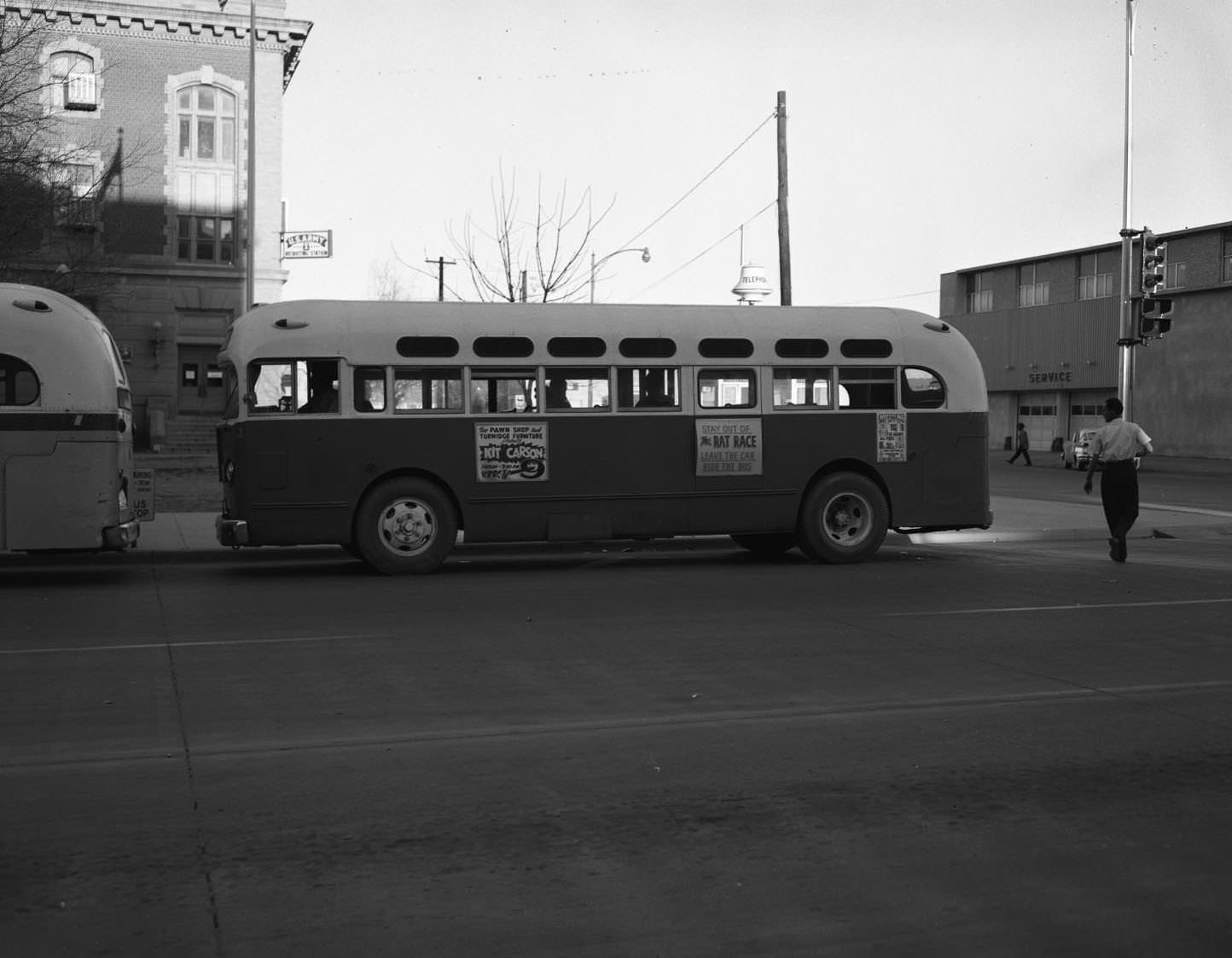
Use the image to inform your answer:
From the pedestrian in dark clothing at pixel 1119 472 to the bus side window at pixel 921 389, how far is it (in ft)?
6.13

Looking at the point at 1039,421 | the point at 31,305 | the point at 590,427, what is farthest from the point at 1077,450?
the point at 31,305

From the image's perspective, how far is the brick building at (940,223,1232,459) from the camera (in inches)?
2370

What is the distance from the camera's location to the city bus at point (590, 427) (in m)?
15.0


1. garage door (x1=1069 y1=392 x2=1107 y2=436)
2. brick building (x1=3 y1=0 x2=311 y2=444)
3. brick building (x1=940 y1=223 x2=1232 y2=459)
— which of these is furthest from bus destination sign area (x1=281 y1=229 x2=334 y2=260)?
garage door (x1=1069 y1=392 x2=1107 y2=436)

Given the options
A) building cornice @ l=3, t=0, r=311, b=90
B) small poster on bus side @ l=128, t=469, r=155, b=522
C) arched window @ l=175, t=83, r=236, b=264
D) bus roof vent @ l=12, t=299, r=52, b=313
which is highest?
building cornice @ l=3, t=0, r=311, b=90

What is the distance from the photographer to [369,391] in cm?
1521

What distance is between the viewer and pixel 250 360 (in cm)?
1496

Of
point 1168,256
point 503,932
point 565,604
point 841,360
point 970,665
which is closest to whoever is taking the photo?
point 503,932

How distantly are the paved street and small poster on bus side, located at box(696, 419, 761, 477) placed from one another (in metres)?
3.52

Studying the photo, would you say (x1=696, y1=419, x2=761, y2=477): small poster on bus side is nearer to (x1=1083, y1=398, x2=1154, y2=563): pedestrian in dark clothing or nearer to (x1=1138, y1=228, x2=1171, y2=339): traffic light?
(x1=1083, y1=398, x2=1154, y2=563): pedestrian in dark clothing

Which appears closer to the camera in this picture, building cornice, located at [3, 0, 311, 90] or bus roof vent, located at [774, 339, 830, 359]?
bus roof vent, located at [774, 339, 830, 359]

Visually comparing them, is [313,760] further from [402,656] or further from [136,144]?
[136,144]

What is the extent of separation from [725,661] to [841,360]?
8.07 m

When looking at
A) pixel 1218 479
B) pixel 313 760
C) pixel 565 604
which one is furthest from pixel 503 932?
pixel 1218 479
